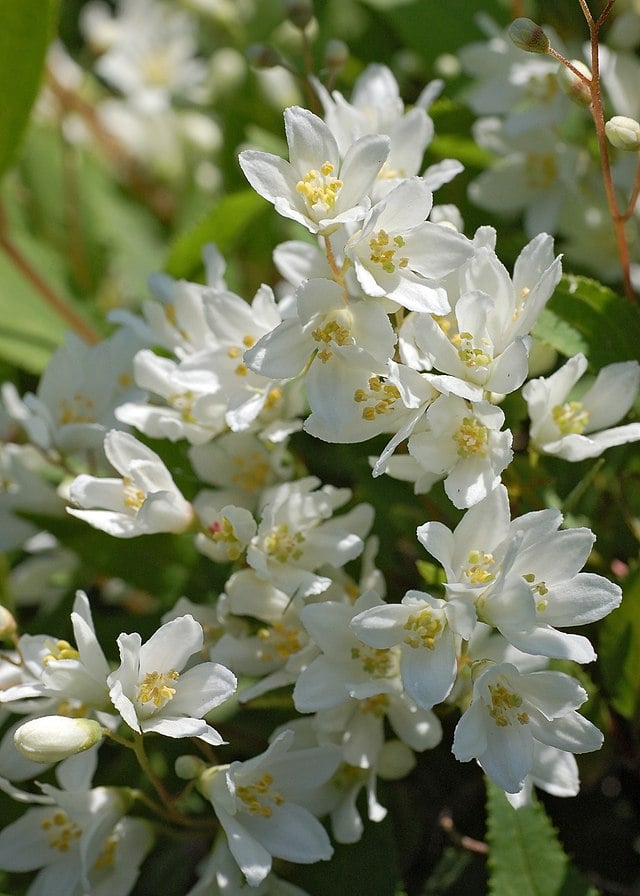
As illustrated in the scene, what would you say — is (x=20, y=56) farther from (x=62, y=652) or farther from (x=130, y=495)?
(x=62, y=652)

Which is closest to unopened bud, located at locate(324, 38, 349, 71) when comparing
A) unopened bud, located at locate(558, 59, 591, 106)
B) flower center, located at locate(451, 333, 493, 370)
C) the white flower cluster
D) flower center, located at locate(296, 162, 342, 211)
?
the white flower cluster

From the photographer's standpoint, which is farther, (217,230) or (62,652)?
(217,230)

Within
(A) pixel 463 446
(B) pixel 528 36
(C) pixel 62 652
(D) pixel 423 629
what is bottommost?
(C) pixel 62 652


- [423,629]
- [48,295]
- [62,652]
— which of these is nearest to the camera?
[423,629]

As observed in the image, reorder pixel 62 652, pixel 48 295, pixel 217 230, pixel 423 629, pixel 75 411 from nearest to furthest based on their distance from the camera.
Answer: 1. pixel 423 629
2. pixel 62 652
3. pixel 75 411
4. pixel 217 230
5. pixel 48 295

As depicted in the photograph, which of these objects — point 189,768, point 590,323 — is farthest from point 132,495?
point 590,323

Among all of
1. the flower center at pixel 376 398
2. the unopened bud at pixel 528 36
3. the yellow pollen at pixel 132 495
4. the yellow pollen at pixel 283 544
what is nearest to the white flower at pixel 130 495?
the yellow pollen at pixel 132 495

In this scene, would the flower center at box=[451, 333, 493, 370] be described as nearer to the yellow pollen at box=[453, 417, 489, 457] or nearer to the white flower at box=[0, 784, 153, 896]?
the yellow pollen at box=[453, 417, 489, 457]
